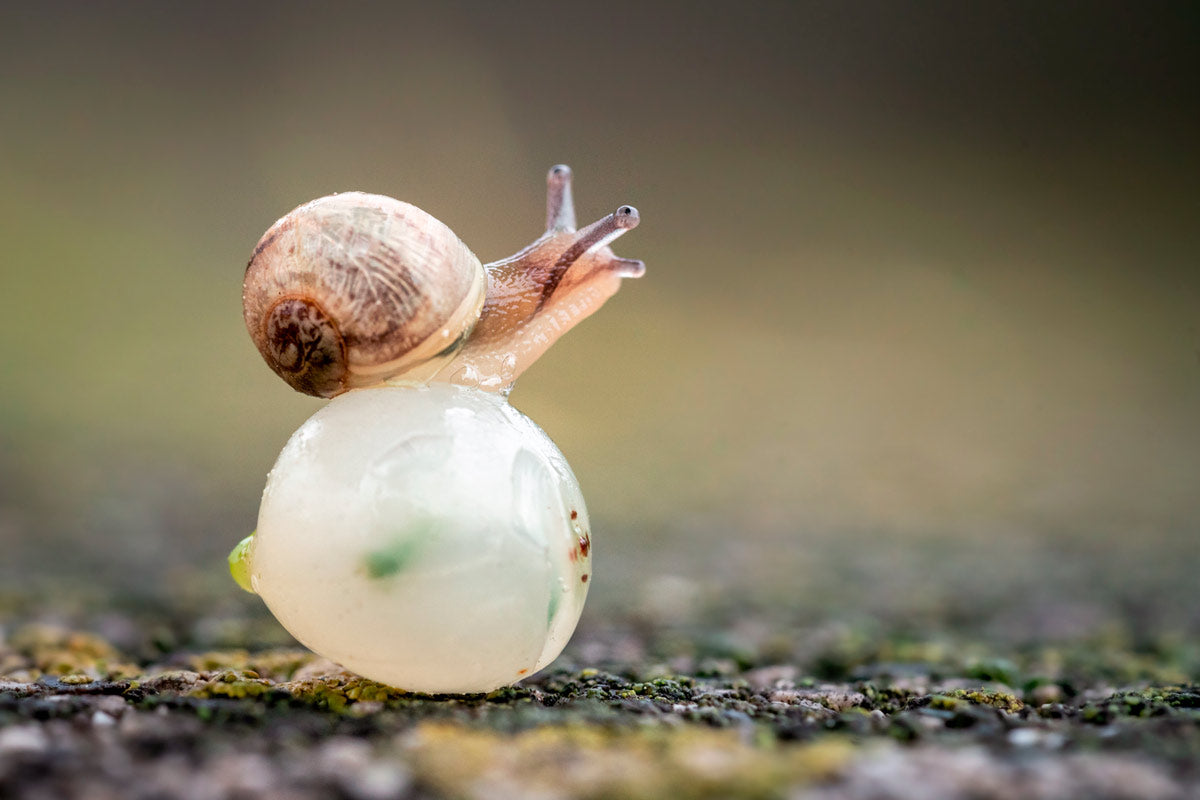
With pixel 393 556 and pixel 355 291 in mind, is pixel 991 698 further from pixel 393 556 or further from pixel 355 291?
pixel 355 291

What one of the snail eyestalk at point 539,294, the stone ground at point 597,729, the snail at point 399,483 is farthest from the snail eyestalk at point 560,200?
the stone ground at point 597,729

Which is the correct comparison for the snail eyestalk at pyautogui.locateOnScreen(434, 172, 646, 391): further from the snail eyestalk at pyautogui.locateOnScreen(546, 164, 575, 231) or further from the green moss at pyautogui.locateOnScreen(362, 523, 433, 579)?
the green moss at pyautogui.locateOnScreen(362, 523, 433, 579)

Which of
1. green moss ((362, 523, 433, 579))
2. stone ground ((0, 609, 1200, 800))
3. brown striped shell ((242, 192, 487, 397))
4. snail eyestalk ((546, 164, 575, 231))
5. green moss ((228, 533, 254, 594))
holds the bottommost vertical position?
stone ground ((0, 609, 1200, 800))

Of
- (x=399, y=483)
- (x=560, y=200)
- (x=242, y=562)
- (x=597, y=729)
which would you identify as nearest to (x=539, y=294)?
(x=560, y=200)

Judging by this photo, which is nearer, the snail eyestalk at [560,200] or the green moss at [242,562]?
the green moss at [242,562]

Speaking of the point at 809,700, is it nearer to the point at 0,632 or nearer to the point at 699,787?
the point at 699,787

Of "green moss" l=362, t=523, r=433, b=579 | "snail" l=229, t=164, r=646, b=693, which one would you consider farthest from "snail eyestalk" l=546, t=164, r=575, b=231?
"green moss" l=362, t=523, r=433, b=579

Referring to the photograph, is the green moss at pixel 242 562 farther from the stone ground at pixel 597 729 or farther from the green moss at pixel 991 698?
the green moss at pixel 991 698

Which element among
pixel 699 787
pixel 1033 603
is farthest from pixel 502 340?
pixel 1033 603
